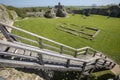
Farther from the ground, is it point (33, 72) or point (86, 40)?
point (33, 72)

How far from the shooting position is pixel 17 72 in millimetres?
5684

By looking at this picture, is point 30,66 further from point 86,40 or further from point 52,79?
point 86,40

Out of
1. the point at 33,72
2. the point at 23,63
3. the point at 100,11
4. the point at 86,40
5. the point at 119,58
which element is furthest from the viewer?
the point at 100,11

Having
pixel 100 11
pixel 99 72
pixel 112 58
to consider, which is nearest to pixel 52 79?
pixel 99 72

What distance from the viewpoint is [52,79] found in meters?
8.39

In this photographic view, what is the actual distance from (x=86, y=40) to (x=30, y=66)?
15227mm

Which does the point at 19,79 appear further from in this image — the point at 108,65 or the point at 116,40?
the point at 116,40

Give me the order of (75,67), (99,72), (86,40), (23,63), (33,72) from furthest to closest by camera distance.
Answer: (86,40), (99,72), (75,67), (33,72), (23,63)

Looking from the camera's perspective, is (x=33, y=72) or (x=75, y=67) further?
(x=75, y=67)

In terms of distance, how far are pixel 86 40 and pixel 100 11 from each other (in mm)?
43102

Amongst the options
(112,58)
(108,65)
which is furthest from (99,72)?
(112,58)

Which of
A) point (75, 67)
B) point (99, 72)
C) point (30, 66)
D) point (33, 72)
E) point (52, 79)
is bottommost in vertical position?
point (99, 72)

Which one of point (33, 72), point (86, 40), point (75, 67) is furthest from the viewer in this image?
point (86, 40)

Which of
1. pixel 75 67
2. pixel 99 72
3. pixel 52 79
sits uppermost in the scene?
pixel 75 67
